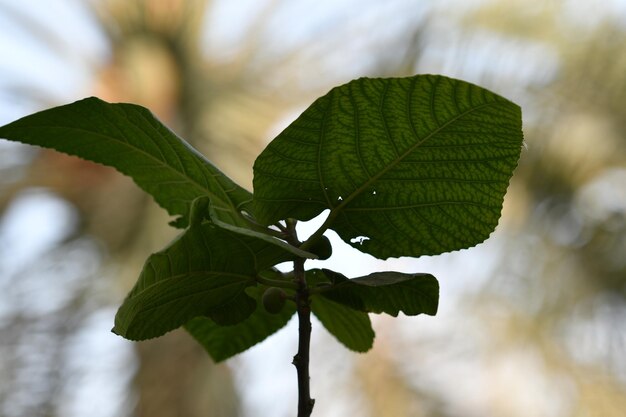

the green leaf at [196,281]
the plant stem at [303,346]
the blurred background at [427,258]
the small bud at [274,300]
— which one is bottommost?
the plant stem at [303,346]

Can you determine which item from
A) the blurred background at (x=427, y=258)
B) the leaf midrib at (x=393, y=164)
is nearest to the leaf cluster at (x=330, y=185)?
the leaf midrib at (x=393, y=164)

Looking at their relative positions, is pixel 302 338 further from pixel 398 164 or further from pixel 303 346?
pixel 398 164

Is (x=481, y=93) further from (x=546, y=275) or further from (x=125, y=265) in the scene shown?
(x=125, y=265)

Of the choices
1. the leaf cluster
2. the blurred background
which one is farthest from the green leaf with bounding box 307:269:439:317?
the blurred background

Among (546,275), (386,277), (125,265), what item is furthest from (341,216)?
(125,265)

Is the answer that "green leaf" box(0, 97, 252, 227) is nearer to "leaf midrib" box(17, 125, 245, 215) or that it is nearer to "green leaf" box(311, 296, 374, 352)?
"leaf midrib" box(17, 125, 245, 215)

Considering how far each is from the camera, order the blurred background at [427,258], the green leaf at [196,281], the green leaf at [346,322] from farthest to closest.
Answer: the blurred background at [427,258]
the green leaf at [346,322]
the green leaf at [196,281]

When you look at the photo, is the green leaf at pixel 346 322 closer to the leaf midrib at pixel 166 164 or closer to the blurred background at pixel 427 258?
the leaf midrib at pixel 166 164
